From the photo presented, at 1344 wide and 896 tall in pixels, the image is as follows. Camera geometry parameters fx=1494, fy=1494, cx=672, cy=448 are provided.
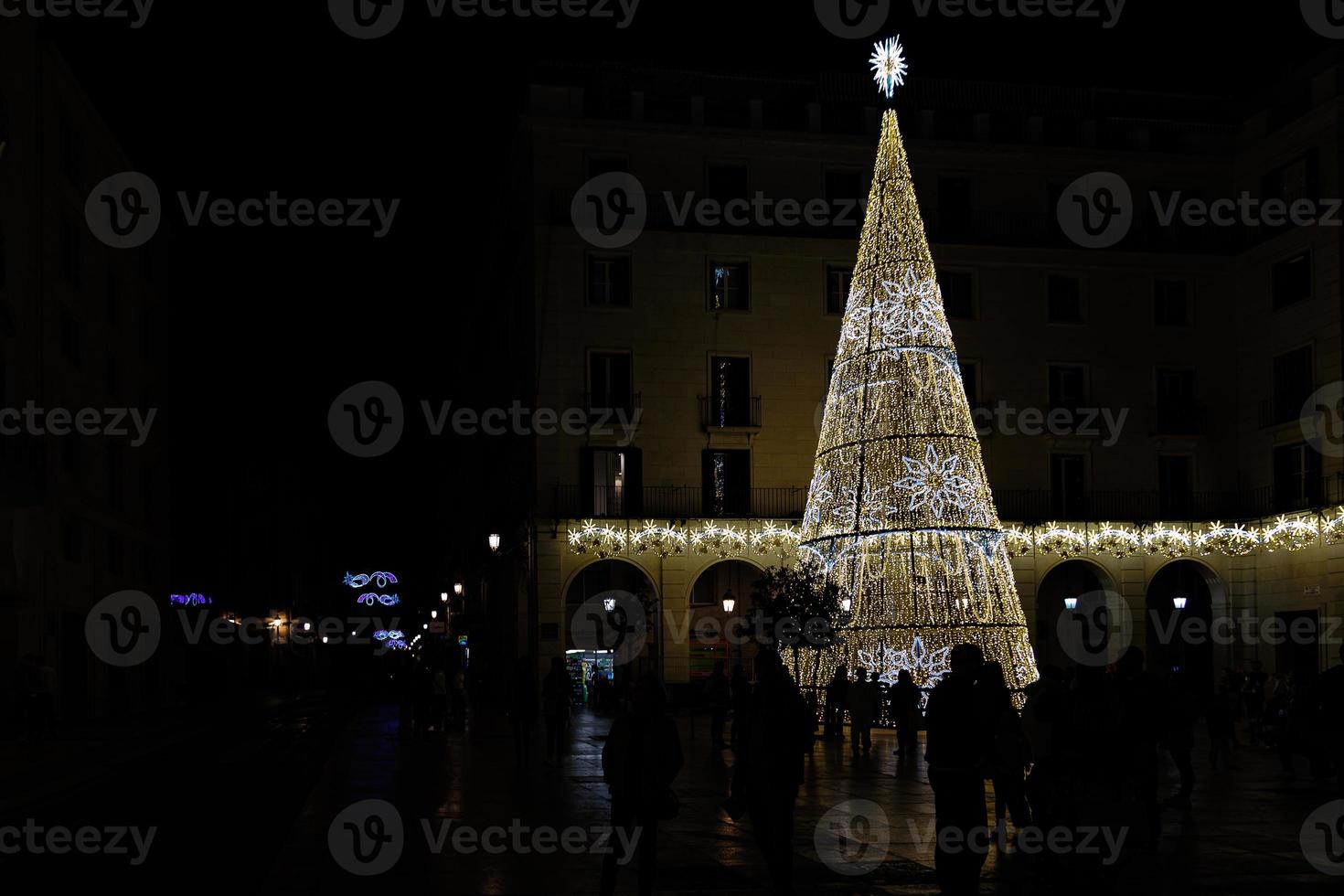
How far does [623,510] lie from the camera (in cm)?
4416

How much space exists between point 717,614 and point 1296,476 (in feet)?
58.2

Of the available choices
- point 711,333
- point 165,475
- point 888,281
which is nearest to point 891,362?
point 888,281

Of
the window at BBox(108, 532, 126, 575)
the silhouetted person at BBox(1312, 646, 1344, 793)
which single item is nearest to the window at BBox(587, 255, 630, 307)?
the window at BBox(108, 532, 126, 575)

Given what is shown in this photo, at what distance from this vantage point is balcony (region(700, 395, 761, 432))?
146 ft

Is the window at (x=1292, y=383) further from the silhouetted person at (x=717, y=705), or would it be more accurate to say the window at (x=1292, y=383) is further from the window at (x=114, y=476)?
the window at (x=114, y=476)

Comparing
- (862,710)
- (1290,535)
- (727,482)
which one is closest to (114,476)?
(727,482)

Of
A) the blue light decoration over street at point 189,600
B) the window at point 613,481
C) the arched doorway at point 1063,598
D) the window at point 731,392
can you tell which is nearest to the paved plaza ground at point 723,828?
the window at point 613,481

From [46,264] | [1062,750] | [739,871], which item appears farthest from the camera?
[46,264]

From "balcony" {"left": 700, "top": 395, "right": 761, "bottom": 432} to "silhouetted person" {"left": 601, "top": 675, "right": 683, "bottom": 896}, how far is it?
33907mm

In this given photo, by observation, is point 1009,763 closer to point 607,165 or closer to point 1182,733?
point 1182,733

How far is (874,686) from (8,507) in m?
19.9

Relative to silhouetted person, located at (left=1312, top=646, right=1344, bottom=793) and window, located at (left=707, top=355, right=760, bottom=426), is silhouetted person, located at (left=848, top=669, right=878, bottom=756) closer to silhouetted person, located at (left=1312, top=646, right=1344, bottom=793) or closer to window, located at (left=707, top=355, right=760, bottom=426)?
silhouetted person, located at (left=1312, top=646, right=1344, bottom=793)

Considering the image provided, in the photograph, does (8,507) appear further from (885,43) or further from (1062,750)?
(1062,750)

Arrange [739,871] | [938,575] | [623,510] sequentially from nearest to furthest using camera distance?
[739,871], [938,575], [623,510]
